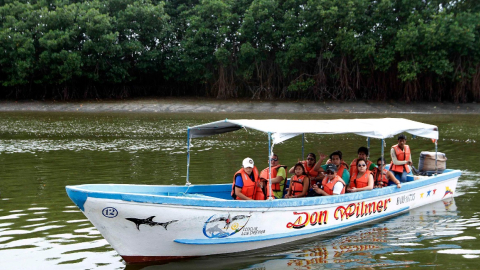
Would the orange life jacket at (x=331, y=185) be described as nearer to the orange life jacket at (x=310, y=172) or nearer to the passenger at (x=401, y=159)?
the orange life jacket at (x=310, y=172)

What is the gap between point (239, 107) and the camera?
35438 millimetres

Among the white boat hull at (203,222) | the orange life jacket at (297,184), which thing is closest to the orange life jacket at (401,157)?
the white boat hull at (203,222)

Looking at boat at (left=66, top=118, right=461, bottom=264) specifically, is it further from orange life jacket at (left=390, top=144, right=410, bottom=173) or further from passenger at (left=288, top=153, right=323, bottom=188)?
orange life jacket at (left=390, top=144, right=410, bottom=173)

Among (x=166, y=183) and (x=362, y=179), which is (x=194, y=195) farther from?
(x=166, y=183)

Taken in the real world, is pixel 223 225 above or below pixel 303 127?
below

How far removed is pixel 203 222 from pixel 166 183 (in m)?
5.43

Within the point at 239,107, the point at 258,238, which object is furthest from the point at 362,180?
the point at 239,107

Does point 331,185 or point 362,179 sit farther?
point 362,179

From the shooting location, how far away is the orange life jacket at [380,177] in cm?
991

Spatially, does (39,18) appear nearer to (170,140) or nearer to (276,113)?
(276,113)

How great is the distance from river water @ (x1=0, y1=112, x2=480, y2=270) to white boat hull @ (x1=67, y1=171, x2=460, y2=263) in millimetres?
202

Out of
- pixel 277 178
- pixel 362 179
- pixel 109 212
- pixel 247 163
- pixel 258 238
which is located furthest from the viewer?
pixel 362 179

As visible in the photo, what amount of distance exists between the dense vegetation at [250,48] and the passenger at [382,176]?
81.2 ft

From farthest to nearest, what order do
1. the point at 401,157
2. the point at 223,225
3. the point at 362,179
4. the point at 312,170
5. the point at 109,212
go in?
the point at 401,157, the point at 312,170, the point at 362,179, the point at 223,225, the point at 109,212
